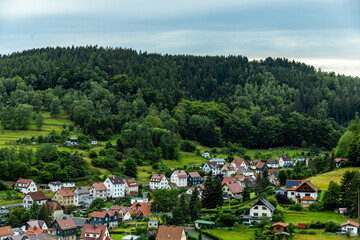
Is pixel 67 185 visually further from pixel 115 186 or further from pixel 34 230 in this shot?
pixel 34 230

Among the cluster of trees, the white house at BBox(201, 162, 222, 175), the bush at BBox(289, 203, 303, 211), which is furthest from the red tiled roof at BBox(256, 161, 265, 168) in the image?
the bush at BBox(289, 203, 303, 211)

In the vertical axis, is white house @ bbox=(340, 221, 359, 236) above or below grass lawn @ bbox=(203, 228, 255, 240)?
above

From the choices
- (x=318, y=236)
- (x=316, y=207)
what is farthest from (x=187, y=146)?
(x=318, y=236)

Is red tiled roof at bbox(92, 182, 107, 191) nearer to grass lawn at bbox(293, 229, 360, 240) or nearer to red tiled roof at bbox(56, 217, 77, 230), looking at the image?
red tiled roof at bbox(56, 217, 77, 230)

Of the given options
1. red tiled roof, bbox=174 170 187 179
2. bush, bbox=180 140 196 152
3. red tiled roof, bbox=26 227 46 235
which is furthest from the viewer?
bush, bbox=180 140 196 152

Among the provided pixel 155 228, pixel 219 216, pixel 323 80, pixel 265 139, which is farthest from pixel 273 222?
pixel 323 80

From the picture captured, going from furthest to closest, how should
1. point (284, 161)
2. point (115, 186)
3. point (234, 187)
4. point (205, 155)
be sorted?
point (205, 155) < point (284, 161) < point (115, 186) < point (234, 187)
